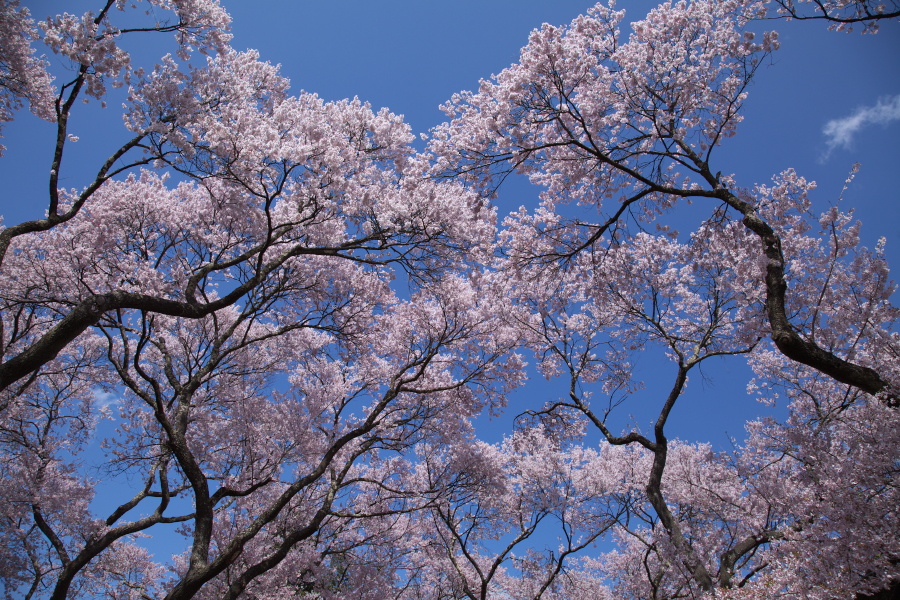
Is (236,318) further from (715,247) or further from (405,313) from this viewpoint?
(715,247)

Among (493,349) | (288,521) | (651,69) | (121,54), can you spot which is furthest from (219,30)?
(288,521)

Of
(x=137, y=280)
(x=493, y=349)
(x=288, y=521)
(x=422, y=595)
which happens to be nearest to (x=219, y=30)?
(x=137, y=280)

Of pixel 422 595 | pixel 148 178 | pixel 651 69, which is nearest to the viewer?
pixel 651 69

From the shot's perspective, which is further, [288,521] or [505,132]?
[288,521]

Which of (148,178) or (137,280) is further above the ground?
(148,178)

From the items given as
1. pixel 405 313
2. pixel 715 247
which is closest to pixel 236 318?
pixel 405 313

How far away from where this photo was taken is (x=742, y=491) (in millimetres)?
13219

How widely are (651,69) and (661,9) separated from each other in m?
1.01

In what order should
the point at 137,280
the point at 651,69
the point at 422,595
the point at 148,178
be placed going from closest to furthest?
1. the point at 651,69
2. the point at 137,280
3. the point at 148,178
4. the point at 422,595

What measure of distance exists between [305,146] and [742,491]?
15383mm

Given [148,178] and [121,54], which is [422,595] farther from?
[121,54]

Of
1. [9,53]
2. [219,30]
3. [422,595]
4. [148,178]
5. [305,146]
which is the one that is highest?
[148,178]

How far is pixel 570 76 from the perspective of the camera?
6.62m

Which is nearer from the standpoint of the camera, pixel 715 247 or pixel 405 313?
pixel 715 247
